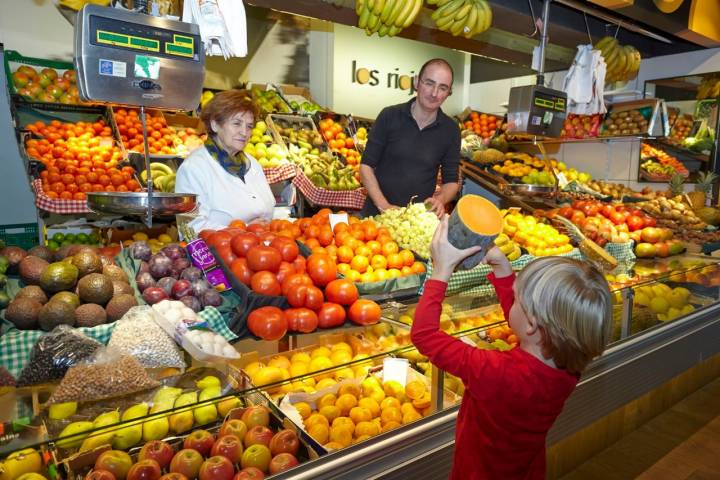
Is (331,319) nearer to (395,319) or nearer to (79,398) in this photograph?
(395,319)

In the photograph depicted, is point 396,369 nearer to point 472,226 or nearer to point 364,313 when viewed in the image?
point 364,313

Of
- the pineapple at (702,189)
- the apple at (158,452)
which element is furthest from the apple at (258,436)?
the pineapple at (702,189)

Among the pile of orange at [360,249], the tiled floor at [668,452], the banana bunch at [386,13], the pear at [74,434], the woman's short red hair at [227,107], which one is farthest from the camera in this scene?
the banana bunch at [386,13]

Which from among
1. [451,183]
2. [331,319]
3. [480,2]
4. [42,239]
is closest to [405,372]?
[331,319]

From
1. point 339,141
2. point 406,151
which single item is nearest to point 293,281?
point 406,151

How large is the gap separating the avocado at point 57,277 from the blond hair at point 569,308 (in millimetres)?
1492

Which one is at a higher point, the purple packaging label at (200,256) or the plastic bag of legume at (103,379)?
the purple packaging label at (200,256)

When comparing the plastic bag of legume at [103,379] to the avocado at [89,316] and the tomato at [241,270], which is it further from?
the tomato at [241,270]

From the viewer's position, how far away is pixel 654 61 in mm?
7082

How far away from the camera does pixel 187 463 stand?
1.48m

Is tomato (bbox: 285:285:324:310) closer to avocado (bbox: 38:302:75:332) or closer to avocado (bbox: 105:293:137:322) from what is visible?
avocado (bbox: 105:293:137:322)

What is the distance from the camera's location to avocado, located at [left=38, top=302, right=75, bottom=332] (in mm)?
1671

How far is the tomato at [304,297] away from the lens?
2.06 meters

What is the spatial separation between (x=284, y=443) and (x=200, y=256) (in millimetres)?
888
